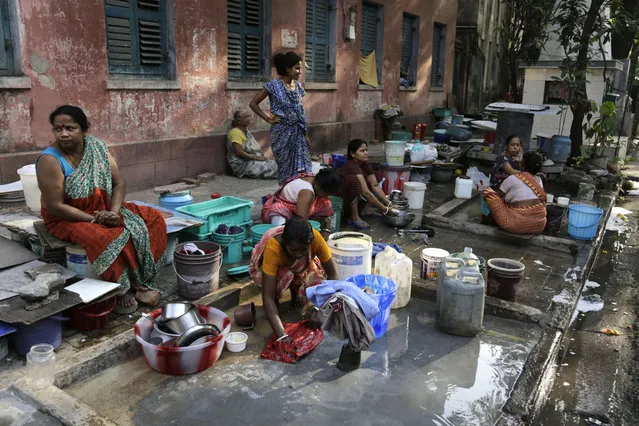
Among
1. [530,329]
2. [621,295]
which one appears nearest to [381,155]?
[621,295]

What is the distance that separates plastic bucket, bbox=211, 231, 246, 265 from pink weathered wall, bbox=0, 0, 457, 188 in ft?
9.31

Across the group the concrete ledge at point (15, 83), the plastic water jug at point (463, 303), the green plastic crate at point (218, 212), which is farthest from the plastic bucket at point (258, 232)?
the concrete ledge at point (15, 83)

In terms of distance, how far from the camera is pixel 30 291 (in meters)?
3.49

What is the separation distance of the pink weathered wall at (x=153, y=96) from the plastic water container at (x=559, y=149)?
4488mm

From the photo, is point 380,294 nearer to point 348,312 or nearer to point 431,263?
point 348,312

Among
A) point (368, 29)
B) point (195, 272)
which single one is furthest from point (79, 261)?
point (368, 29)

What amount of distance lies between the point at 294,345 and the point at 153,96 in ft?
17.4

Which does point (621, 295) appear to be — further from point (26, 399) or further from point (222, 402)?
point (26, 399)

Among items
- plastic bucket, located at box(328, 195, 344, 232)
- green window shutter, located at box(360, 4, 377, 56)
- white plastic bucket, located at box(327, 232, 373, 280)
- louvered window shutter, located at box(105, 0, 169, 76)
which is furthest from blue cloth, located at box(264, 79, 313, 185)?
green window shutter, located at box(360, 4, 377, 56)

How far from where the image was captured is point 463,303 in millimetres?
4172

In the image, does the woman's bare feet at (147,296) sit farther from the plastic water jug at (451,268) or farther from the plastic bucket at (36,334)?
the plastic water jug at (451,268)

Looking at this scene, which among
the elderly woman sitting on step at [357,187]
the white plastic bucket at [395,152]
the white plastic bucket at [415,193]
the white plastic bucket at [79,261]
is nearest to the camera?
the white plastic bucket at [79,261]

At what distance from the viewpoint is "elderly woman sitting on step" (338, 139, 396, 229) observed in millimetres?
6867

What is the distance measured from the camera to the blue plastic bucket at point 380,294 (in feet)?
13.1
